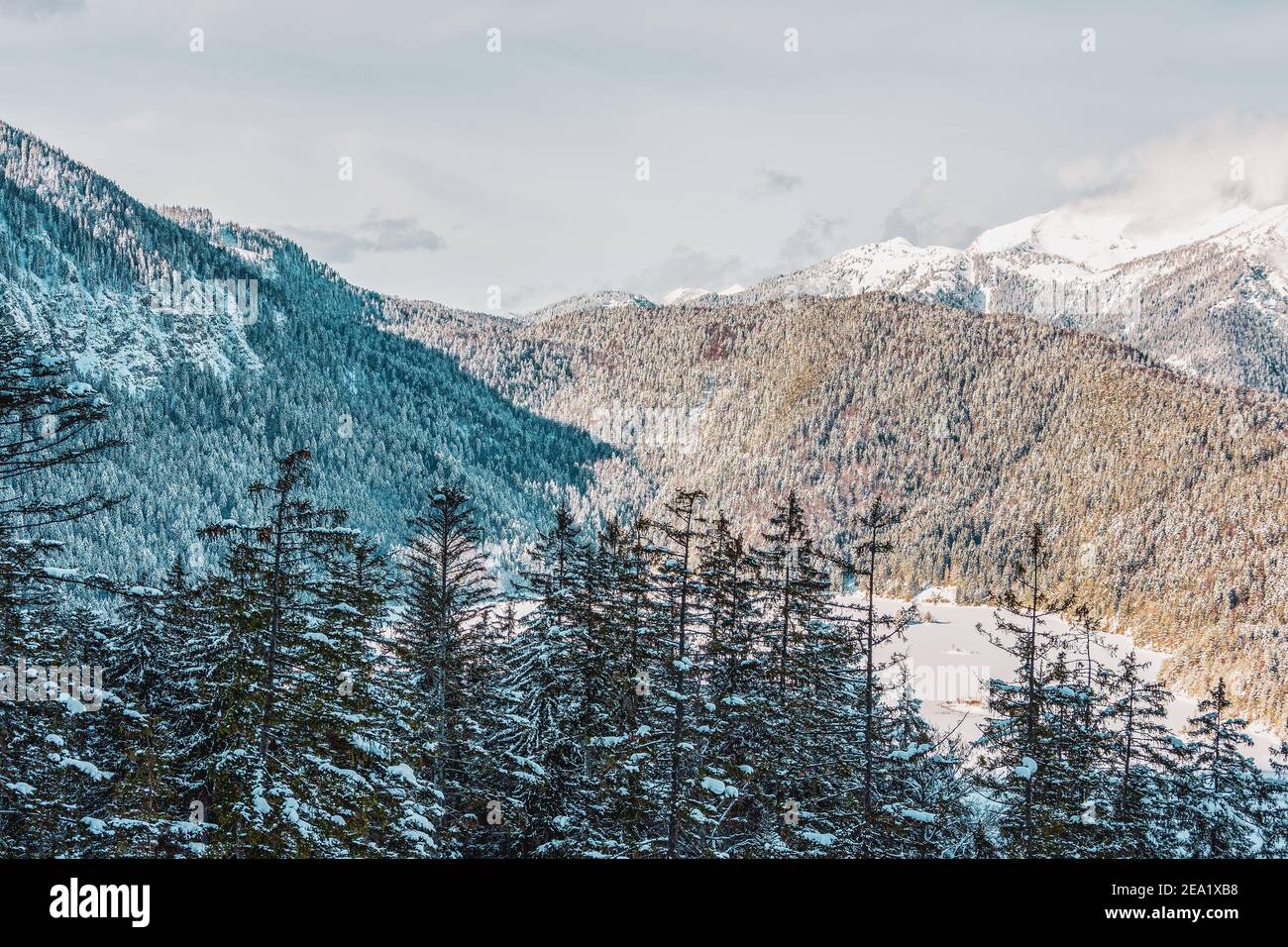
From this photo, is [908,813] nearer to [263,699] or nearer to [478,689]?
[478,689]

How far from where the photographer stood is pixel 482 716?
2919 centimetres

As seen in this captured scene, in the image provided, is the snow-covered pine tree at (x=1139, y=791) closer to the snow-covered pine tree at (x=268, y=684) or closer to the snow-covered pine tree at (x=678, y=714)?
the snow-covered pine tree at (x=678, y=714)

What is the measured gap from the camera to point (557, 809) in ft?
87.6

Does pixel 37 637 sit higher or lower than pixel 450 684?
higher

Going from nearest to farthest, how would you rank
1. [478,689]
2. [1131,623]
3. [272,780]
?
[272,780] < [478,689] < [1131,623]

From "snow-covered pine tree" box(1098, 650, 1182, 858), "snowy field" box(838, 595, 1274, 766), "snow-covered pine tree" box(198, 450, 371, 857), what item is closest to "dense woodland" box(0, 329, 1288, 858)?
"snow-covered pine tree" box(198, 450, 371, 857)

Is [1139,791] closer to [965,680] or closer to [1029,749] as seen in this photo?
[1029,749]

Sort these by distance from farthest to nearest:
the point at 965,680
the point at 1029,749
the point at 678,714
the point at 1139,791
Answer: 1. the point at 965,680
2. the point at 1139,791
3. the point at 1029,749
4. the point at 678,714

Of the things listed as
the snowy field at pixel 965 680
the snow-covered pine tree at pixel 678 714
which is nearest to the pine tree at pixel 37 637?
the snow-covered pine tree at pixel 678 714

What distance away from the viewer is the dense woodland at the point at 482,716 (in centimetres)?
1895

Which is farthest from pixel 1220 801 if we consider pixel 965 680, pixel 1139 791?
pixel 965 680

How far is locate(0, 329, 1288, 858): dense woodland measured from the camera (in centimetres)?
1895
